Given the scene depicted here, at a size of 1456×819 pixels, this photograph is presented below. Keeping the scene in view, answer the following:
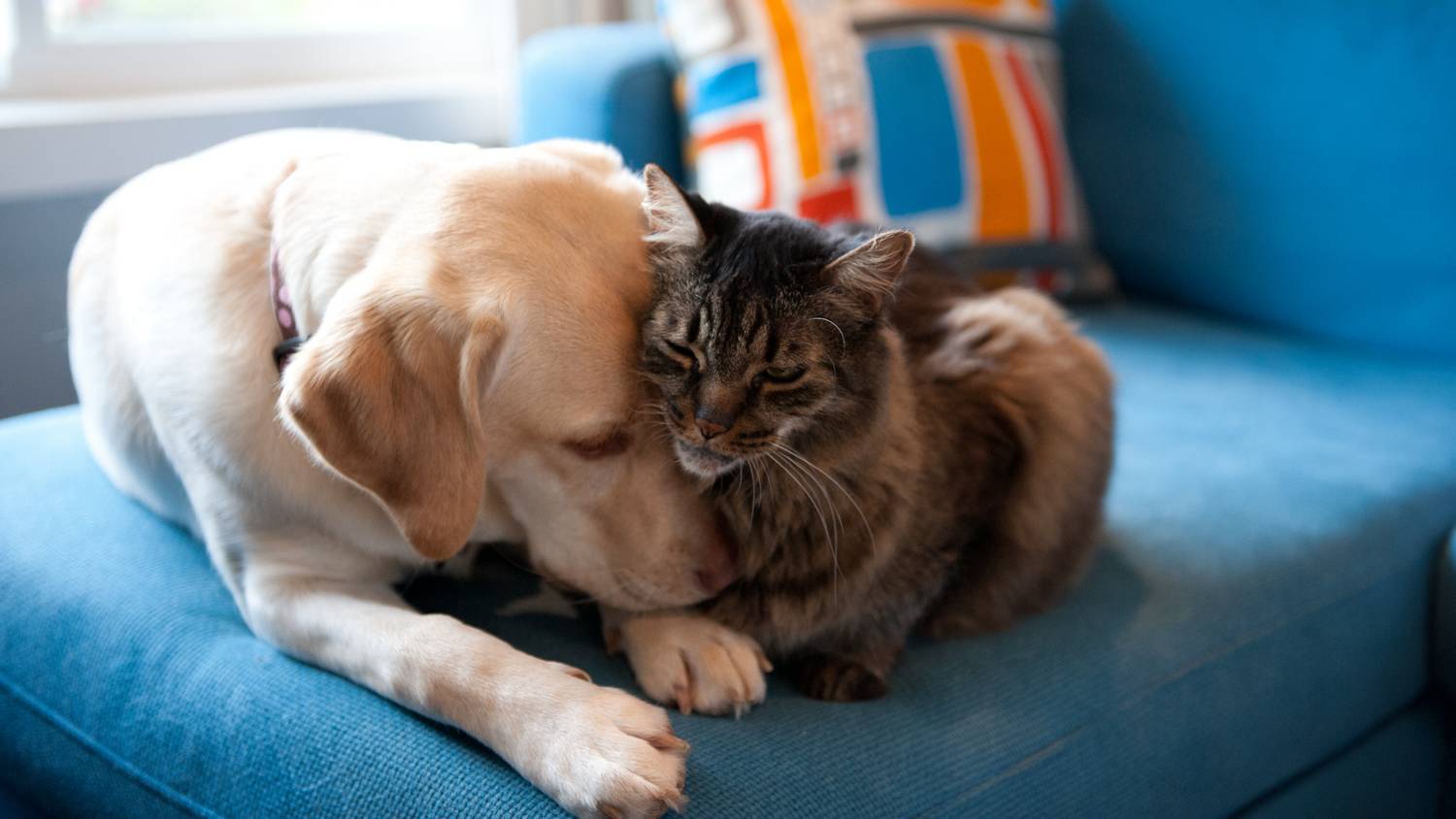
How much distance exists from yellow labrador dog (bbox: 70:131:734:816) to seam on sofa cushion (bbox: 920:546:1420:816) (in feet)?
1.03

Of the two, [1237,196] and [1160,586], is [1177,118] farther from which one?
[1160,586]

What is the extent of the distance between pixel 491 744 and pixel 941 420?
0.61 metres

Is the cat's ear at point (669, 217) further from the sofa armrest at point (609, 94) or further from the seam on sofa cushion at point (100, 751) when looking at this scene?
the sofa armrest at point (609, 94)

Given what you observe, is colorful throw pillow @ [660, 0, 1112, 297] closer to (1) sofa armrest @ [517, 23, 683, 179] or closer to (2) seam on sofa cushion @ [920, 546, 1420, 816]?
(1) sofa armrest @ [517, 23, 683, 179]

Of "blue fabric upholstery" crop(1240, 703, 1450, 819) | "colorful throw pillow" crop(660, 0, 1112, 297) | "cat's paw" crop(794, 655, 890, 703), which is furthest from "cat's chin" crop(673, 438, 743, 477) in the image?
"colorful throw pillow" crop(660, 0, 1112, 297)

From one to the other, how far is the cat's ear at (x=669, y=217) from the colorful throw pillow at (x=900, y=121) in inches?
36.1

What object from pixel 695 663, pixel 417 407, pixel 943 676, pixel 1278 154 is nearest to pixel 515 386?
pixel 417 407

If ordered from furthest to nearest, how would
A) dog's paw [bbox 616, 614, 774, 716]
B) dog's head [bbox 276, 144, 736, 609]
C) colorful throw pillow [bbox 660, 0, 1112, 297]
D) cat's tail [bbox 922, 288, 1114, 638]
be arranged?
1. colorful throw pillow [bbox 660, 0, 1112, 297]
2. cat's tail [bbox 922, 288, 1114, 638]
3. dog's paw [bbox 616, 614, 774, 716]
4. dog's head [bbox 276, 144, 736, 609]

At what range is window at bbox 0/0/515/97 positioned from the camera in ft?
7.75

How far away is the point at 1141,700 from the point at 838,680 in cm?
36

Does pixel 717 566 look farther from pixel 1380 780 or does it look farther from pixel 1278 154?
pixel 1278 154

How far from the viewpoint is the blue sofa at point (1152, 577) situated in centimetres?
114

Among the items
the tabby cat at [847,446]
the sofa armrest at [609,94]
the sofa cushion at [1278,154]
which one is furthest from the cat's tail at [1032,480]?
the sofa cushion at [1278,154]

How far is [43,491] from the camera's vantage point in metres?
1.56
